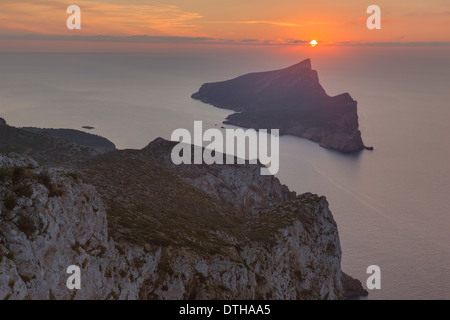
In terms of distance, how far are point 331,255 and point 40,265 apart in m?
43.7

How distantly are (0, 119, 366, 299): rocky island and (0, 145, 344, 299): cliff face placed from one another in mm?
73

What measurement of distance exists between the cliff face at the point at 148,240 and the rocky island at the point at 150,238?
0.07 metres

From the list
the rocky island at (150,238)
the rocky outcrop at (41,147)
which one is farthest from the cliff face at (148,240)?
the rocky outcrop at (41,147)

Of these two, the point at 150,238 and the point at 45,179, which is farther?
the point at 150,238

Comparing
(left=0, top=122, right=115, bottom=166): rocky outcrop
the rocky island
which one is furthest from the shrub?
(left=0, top=122, right=115, bottom=166): rocky outcrop

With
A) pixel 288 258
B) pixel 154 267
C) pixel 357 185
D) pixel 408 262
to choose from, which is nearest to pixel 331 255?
pixel 288 258

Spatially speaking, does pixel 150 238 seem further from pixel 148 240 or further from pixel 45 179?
pixel 45 179

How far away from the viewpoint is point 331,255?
58844 millimetres

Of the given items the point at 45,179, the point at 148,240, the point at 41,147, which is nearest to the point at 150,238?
the point at 148,240

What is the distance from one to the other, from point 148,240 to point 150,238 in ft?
1.87

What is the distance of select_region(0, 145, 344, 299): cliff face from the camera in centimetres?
2492

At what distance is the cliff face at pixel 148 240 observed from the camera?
81.8 ft

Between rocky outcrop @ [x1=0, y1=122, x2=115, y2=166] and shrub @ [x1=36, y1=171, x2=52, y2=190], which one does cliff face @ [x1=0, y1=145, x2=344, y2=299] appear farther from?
rocky outcrop @ [x1=0, y1=122, x2=115, y2=166]

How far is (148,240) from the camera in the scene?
3506 centimetres
